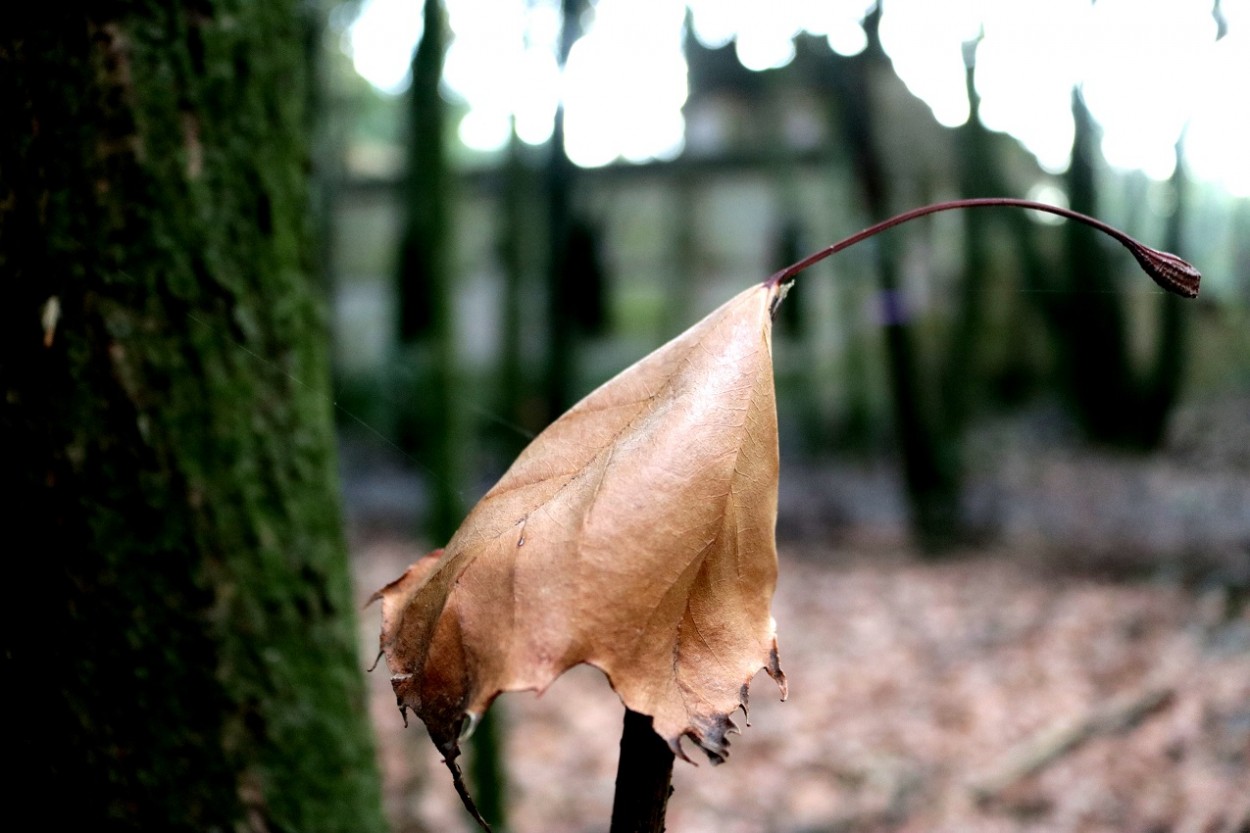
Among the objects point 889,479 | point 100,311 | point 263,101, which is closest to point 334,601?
point 100,311

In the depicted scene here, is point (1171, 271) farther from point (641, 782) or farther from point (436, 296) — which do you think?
point (436, 296)

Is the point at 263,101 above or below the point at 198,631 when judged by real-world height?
above

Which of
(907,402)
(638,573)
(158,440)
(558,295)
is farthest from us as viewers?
(558,295)

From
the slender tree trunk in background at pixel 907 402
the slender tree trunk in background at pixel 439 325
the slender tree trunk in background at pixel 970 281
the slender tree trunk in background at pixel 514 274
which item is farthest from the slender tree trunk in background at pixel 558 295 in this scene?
the slender tree trunk in background at pixel 439 325

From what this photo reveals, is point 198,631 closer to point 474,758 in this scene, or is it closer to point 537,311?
point 474,758

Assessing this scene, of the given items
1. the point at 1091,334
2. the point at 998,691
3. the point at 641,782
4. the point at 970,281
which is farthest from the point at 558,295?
the point at 641,782

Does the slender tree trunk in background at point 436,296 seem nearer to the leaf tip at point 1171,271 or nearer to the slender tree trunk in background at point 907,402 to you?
the leaf tip at point 1171,271
